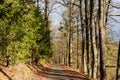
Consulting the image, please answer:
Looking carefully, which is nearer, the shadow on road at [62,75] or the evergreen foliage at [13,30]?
the evergreen foliage at [13,30]

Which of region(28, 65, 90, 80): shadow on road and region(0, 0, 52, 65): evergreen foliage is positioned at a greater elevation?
region(0, 0, 52, 65): evergreen foliage

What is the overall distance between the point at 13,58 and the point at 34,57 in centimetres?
1311

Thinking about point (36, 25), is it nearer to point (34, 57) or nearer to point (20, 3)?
point (34, 57)

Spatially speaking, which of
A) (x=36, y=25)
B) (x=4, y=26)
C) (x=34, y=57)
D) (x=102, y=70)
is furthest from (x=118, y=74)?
(x=34, y=57)

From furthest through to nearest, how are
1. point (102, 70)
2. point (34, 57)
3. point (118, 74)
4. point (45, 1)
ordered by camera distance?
point (45, 1), point (34, 57), point (102, 70), point (118, 74)

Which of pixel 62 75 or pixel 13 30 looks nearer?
pixel 13 30

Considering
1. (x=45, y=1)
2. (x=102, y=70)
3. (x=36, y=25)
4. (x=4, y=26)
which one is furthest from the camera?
(x=45, y=1)

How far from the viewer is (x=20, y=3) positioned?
67.3 ft

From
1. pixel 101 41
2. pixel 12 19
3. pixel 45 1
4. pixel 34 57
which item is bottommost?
pixel 34 57

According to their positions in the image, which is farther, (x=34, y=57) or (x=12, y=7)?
(x=34, y=57)

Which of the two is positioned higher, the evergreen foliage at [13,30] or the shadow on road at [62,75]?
the evergreen foliage at [13,30]

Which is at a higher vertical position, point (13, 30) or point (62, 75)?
point (13, 30)

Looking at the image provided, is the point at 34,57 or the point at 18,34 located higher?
the point at 18,34

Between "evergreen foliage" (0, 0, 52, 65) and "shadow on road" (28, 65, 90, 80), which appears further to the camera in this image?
"shadow on road" (28, 65, 90, 80)
